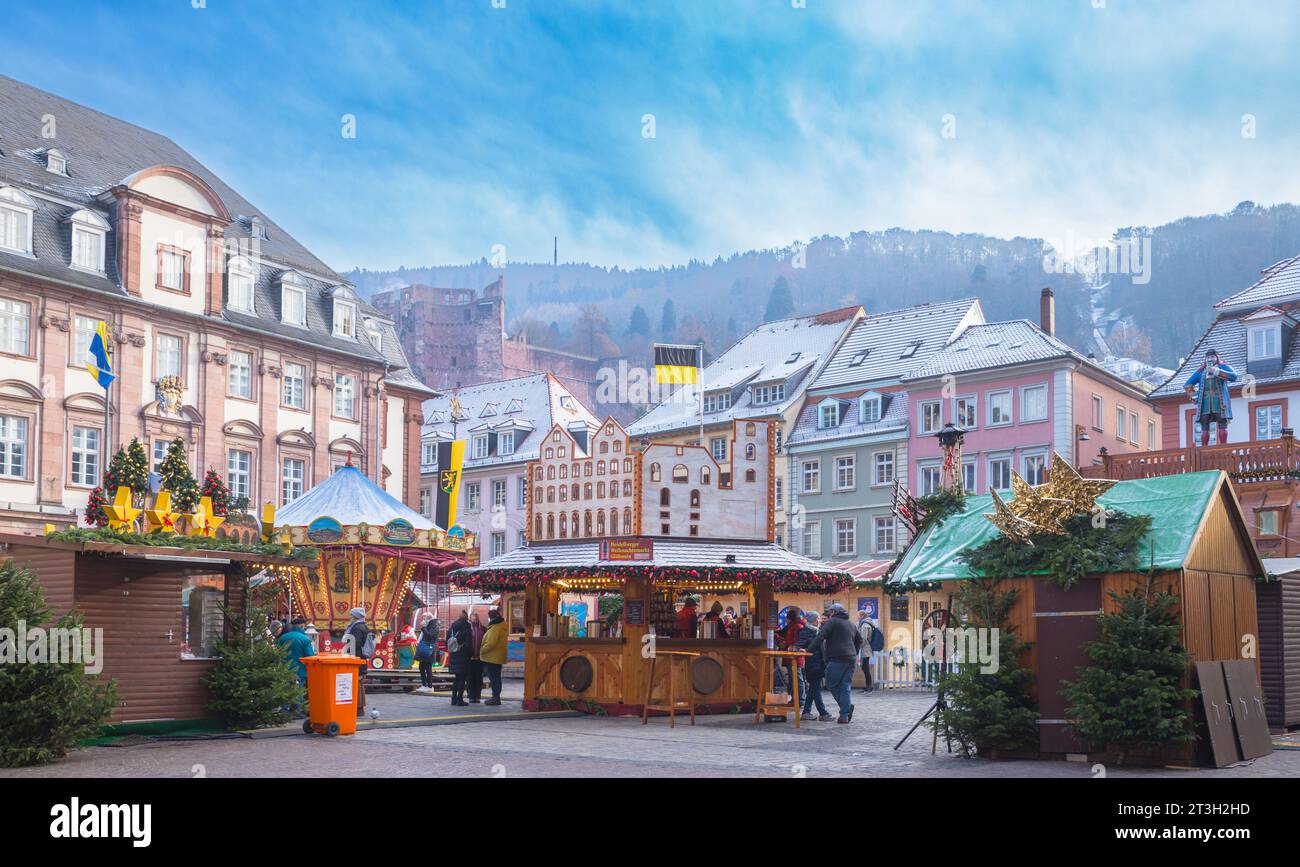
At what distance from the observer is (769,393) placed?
64062 millimetres

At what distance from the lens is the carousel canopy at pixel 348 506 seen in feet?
109

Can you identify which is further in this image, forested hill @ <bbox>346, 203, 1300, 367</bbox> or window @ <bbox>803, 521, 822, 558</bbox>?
forested hill @ <bbox>346, 203, 1300, 367</bbox>

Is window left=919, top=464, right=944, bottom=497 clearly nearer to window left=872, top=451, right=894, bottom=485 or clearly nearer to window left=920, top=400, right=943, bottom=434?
window left=920, top=400, right=943, bottom=434

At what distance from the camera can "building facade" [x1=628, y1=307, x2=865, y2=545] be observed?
204 ft

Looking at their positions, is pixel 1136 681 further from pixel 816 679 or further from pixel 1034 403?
pixel 1034 403

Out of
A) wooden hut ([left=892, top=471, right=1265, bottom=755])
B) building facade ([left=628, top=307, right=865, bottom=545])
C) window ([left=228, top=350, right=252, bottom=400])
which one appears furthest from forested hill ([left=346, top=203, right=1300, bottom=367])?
wooden hut ([left=892, top=471, right=1265, bottom=755])

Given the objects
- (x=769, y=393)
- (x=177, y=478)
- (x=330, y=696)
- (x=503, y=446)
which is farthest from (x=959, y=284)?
(x=330, y=696)

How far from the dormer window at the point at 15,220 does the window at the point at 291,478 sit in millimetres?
11605

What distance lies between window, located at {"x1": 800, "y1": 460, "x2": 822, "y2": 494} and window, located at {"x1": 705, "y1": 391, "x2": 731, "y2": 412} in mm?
6819

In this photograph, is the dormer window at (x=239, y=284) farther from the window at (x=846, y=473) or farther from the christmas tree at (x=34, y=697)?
the christmas tree at (x=34, y=697)
